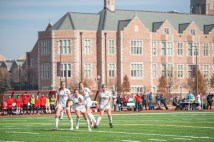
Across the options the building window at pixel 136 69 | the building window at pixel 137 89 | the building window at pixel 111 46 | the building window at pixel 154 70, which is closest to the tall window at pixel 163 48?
the building window at pixel 154 70

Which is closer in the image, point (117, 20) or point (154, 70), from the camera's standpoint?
point (117, 20)

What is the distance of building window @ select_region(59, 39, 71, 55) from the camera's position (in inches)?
3615

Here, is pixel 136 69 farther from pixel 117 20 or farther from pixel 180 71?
pixel 180 71

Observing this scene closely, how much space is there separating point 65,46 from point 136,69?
34.6 feet

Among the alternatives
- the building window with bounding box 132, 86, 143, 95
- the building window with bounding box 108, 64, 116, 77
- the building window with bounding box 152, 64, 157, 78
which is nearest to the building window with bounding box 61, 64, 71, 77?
the building window with bounding box 108, 64, 116, 77

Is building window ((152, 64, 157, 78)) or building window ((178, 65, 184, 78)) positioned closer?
building window ((152, 64, 157, 78))

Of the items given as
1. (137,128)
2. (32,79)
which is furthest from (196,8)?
(137,128)

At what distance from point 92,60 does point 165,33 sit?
1240 cm

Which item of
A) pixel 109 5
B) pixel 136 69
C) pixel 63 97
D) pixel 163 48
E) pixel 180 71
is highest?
pixel 109 5

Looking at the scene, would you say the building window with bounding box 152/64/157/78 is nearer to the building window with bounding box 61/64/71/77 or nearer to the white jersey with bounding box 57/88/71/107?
the building window with bounding box 61/64/71/77

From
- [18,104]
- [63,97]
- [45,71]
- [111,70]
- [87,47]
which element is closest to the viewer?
[63,97]

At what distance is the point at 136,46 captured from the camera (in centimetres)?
9594

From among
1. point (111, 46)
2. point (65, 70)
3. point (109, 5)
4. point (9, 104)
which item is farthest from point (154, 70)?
point (9, 104)

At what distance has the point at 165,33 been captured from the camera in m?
99.2
